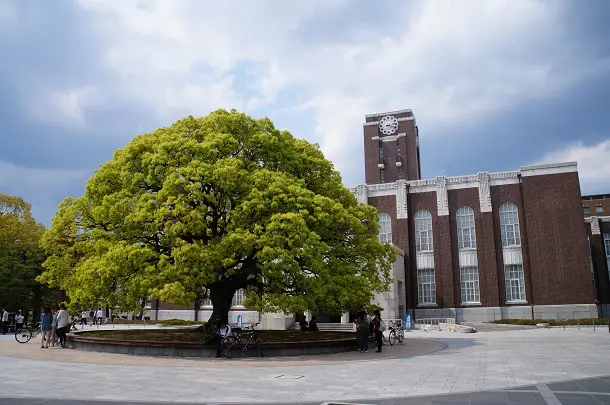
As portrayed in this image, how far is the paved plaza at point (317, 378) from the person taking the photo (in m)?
9.41

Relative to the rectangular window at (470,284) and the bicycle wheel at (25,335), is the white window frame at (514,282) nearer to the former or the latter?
the rectangular window at (470,284)

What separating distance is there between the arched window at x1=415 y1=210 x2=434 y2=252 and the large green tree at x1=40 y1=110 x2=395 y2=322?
2453 cm

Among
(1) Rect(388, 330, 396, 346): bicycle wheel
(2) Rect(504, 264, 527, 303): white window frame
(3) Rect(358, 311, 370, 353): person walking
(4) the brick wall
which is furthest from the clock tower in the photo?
(3) Rect(358, 311, 370, 353): person walking

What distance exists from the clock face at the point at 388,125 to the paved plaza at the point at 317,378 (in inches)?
1826

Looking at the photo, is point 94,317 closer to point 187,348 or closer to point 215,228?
point 215,228

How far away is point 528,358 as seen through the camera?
1634 cm

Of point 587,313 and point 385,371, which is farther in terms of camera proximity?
point 587,313

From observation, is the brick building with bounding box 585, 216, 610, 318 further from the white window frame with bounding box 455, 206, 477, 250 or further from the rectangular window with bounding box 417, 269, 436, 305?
the rectangular window with bounding box 417, 269, 436, 305

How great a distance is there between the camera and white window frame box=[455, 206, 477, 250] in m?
43.9

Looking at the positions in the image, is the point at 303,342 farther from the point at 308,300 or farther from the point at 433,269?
the point at 433,269

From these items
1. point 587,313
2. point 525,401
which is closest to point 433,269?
point 587,313

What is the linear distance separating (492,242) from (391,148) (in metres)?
22.4

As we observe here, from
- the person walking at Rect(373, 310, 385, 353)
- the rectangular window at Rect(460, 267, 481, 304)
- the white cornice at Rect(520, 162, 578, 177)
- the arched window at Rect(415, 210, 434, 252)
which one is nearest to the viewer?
the person walking at Rect(373, 310, 385, 353)

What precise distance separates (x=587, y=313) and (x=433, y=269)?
41.3 ft
